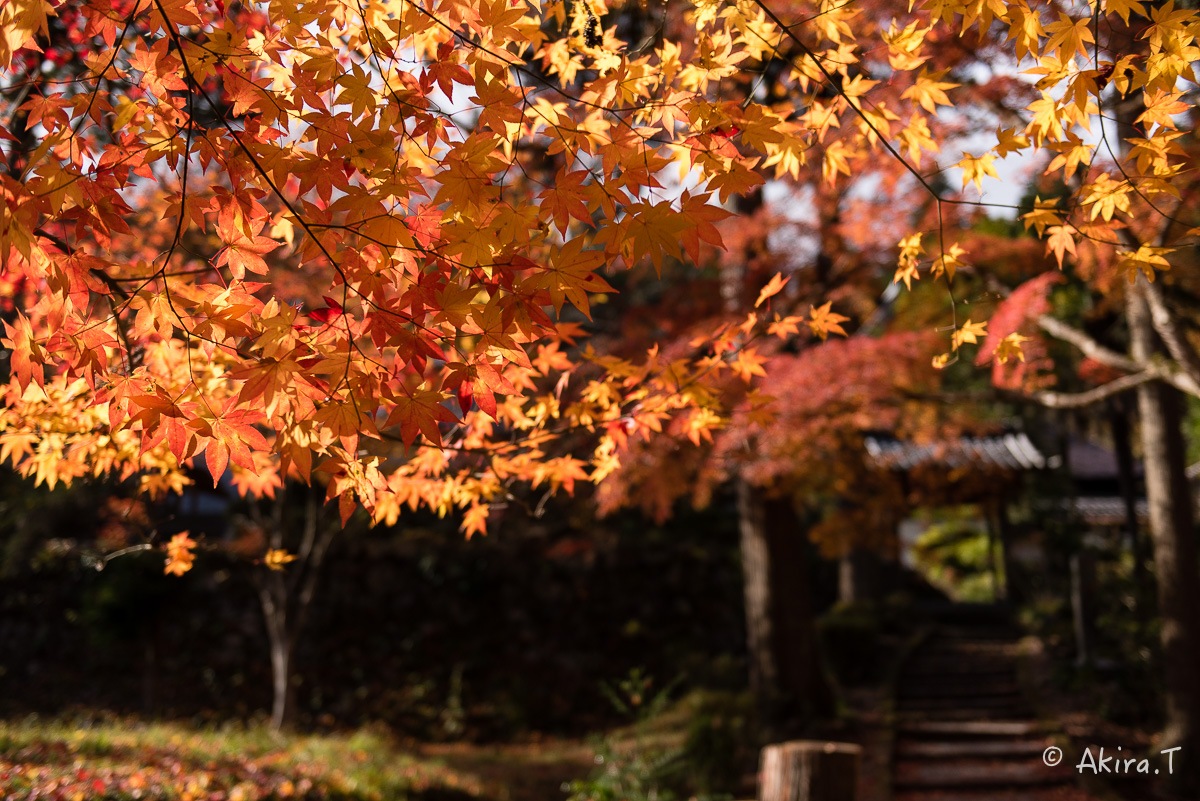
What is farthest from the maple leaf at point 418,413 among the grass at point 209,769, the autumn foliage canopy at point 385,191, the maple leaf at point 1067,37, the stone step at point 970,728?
the stone step at point 970,728

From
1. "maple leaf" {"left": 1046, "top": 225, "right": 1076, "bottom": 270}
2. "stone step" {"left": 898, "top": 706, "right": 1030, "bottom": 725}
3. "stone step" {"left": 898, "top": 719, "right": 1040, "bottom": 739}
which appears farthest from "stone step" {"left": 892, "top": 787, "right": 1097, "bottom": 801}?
"maple leaf" {"left": 1046, "top": 225, "right": 1076, "bottom": 270}

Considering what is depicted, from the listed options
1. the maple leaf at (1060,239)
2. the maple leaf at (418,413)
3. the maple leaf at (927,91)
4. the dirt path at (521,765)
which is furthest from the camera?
the dirt path at (521,765)

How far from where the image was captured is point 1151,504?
6641 millimetres

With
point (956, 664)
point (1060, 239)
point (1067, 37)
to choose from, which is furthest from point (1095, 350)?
point (956, 664)

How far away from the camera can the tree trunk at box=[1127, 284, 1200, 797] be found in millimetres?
6012

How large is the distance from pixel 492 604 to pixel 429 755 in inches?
124

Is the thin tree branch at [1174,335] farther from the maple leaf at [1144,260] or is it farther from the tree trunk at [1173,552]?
the maple leaf at [1144,260]

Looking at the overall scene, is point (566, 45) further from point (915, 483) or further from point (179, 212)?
point (915, 483)

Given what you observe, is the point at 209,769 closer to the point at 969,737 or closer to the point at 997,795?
the point at 997,795

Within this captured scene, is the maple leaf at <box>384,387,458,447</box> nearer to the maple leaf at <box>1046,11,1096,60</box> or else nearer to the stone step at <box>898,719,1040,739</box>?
the maple leaf at <box>1046,11,1096,60</box>

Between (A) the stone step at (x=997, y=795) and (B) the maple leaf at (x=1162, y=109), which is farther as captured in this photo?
(A) the stone step at (x=997, y=795)

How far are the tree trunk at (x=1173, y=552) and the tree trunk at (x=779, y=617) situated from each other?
290cm

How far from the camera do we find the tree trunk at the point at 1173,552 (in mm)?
6012

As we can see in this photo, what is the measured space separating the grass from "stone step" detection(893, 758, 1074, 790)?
3574 mm
